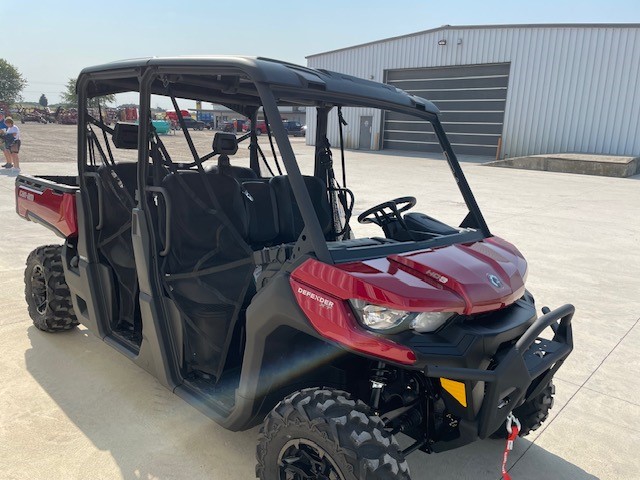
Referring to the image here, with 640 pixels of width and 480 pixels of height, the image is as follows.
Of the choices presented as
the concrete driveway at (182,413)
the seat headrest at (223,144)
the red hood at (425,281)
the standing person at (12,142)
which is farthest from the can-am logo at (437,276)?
the standing person at (12,142)

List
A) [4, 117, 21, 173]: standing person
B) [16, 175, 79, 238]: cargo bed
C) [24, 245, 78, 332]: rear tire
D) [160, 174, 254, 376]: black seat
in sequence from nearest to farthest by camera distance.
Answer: [160, 174, 254, 376]: black seat < [16, 175, 79, 238]: cargo bed < [24, 245, 78, 332]: rear tire < [4, 117, 21, 173]: standing person

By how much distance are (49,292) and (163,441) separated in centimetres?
Answer: 160

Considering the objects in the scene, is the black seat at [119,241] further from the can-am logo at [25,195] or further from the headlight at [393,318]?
the headlight at [393,318]

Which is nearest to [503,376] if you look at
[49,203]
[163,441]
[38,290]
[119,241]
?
[163,441]

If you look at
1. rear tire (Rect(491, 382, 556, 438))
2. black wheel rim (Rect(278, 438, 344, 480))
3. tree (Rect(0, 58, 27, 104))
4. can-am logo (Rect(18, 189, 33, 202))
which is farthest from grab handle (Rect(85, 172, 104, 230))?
tree (Rect(0, 58, 27, 104))

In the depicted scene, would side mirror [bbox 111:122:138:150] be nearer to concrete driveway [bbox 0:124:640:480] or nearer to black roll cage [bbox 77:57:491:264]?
black roll cage [bbox 77:57:491:264]

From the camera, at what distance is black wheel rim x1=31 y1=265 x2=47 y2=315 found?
3.72m

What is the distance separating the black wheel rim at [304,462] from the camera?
184cm

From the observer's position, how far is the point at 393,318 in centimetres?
184

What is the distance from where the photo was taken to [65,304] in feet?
11.9

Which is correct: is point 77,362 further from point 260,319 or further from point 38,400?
point 260,319

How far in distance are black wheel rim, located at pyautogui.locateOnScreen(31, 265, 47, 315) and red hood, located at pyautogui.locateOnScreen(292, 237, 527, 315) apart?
2570 millimetres

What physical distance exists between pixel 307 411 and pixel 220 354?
102 centimetres

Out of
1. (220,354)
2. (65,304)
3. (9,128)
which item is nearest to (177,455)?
(220,354)
